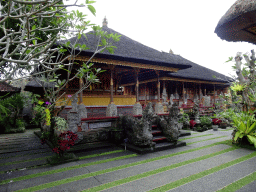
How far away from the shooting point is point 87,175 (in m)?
3.36

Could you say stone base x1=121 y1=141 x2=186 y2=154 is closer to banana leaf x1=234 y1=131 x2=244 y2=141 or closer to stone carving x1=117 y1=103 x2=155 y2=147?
stone carving x1=117 y1=103 x2=155 y2=147

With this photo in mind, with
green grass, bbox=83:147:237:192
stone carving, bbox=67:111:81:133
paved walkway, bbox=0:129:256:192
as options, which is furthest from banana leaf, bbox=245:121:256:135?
stone carving, bbox=67:111:81:133

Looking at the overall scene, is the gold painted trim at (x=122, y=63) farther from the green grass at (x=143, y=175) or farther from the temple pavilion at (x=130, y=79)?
the green grass at (x=143, y=175)

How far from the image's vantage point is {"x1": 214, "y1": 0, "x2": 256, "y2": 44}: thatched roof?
73.4 inches

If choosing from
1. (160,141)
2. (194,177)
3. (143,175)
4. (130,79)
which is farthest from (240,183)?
(130,79)

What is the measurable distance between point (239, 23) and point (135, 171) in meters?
3.36

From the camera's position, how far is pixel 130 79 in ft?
55.1

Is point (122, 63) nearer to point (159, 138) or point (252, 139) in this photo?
point (159, 138)

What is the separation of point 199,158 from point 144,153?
1.58 metres

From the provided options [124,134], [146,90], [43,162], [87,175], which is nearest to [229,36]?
[87,175]

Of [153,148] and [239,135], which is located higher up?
[239,135]

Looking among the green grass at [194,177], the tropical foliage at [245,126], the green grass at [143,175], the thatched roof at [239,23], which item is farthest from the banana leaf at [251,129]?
the thatched roof at [239,23]

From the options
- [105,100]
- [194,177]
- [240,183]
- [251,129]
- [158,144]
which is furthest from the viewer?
[105,100]

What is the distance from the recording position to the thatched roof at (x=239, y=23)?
187 cm
